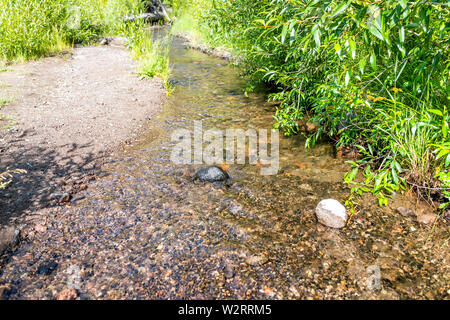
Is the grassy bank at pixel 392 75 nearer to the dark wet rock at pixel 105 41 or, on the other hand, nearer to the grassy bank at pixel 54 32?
the grassy bank at pixel 54 32

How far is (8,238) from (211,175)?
2237 mm

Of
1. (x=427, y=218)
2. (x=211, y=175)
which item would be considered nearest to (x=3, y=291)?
(x=211, y=175)

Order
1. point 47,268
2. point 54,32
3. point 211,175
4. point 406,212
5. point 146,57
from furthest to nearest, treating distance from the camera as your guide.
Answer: point 54,32, point 146,57, point 211,175, point 406,212, point 47,268

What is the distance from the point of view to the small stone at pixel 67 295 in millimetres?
2164

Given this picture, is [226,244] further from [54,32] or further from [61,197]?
[54,32]

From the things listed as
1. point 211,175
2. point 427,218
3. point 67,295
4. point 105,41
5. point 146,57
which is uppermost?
point 105,41

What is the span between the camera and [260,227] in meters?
2.96

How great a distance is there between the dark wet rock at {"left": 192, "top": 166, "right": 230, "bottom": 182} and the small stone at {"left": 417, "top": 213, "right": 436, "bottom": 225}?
223 centimetres

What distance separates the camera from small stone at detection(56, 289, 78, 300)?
2.16 metres

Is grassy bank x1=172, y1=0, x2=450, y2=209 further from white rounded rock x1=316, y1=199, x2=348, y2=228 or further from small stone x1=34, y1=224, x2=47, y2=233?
small stone x1=34, y1=224, x2=47, y2=233

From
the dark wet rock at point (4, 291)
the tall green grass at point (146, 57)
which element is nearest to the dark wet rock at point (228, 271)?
the dark wet rock at point (4, 291)

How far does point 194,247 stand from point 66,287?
3.56 feet

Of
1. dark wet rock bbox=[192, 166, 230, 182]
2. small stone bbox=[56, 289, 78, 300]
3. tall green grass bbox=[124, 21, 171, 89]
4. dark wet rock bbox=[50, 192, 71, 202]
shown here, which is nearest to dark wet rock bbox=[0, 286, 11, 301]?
small stone bbox=[56, 289, 78, 300]

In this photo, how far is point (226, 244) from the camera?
8.96 ft
